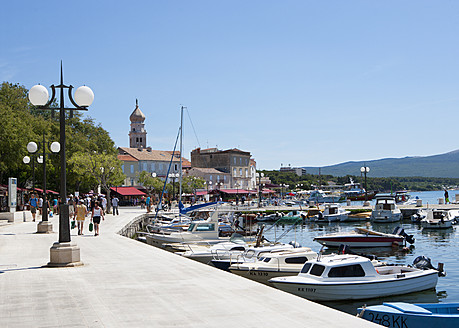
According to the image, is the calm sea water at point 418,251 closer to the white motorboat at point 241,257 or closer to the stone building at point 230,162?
the white motorboat at point 241,257

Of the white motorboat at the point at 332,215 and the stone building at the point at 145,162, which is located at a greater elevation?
the stone building at the point at 145,162

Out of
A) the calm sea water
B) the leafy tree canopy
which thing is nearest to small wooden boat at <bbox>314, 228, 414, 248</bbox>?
the calm sea water

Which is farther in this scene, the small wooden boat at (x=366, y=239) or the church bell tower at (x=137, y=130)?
the church bell tower at (x=137, y=130)

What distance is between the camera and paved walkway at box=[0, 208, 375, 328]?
8695 millimetres

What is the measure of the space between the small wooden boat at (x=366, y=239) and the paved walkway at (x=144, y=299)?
60.9 ft

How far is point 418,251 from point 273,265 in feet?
51.9

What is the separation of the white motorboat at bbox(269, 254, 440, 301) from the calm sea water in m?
0.30

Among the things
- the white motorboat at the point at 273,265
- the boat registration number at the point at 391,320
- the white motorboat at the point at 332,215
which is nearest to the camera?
the boat registration number at the point at 391,320

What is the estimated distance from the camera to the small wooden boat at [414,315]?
11.0 meters

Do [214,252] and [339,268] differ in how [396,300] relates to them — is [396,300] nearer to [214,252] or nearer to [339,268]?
[339,268]

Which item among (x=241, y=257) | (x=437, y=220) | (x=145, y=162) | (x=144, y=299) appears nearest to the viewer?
(x=144, y=299)

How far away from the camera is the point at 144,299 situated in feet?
34.3

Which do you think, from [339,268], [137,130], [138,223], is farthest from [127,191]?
[339,268]

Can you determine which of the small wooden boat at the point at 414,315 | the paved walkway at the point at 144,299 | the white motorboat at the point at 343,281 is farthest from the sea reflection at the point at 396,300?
the paved walkway at the point at 144,299
